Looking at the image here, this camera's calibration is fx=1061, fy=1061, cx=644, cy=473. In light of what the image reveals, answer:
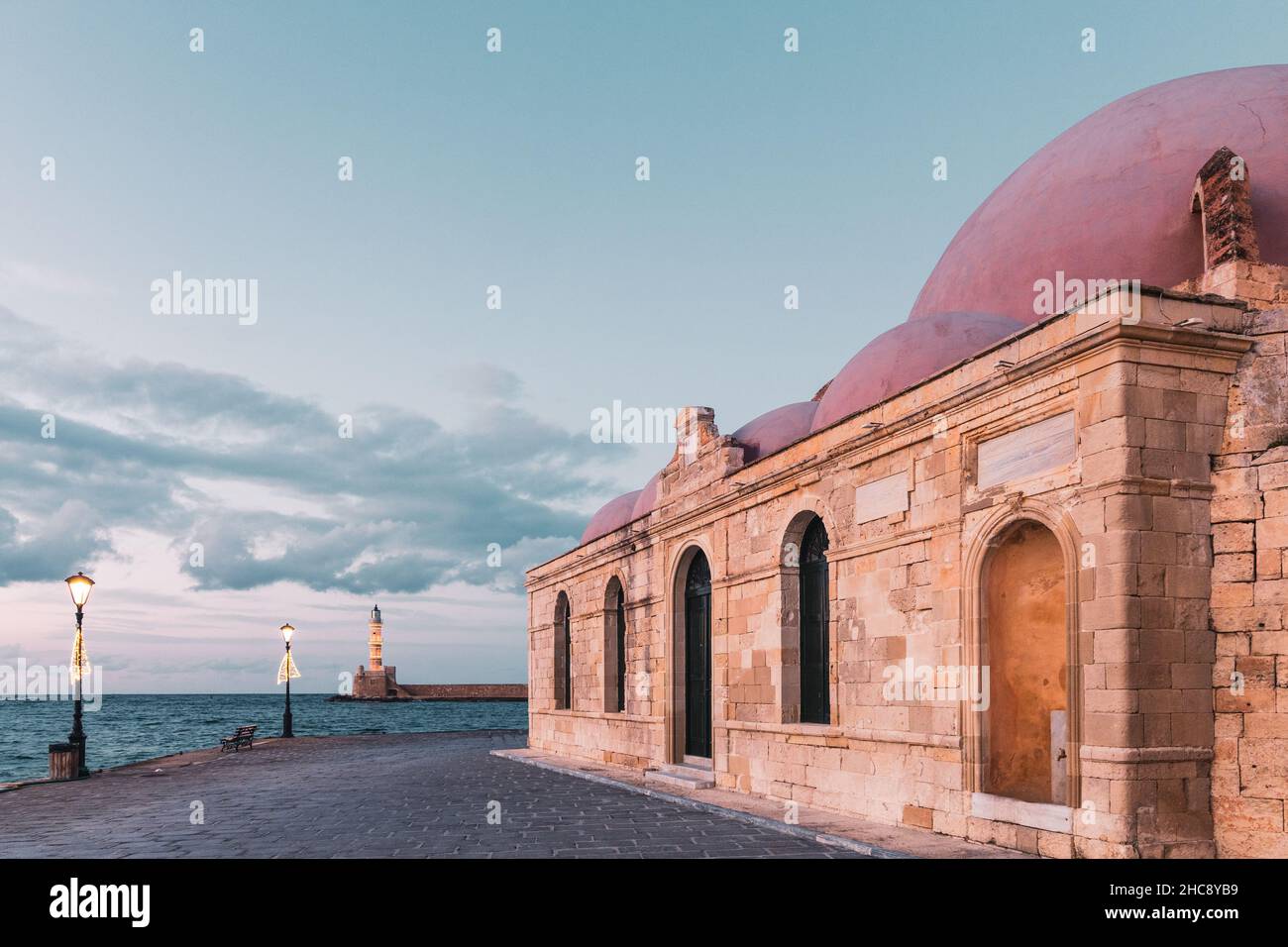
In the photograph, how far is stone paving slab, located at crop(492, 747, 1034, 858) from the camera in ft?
31.9

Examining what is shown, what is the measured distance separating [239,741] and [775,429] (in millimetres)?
20034

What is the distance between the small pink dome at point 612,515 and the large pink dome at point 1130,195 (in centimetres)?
1193

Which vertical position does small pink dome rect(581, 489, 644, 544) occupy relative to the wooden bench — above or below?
above

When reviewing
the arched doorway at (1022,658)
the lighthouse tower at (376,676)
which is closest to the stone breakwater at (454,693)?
the lighthouse tower at (376,676)

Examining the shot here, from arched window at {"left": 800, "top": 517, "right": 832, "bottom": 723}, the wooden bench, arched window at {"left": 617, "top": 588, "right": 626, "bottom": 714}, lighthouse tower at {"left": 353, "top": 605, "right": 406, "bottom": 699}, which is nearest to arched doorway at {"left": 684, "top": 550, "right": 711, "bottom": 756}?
arched window at {"left": 800, "top": 517, "right": 832, "bottom": 723}

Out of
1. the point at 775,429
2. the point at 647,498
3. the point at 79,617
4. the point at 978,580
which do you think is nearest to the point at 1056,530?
the point at 978,580

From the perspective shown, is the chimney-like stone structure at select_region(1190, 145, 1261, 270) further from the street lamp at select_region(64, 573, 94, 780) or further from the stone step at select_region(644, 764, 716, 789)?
the street lamp at select_region(64, 573, 94, 780)

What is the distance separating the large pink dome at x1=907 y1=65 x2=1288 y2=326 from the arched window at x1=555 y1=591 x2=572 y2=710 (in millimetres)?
13472

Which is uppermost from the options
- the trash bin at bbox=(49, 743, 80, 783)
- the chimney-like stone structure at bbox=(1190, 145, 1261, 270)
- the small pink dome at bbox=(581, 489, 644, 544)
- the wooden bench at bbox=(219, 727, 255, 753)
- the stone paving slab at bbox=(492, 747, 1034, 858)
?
the chimney-like stone structure at bbox=(1190, 145, 1261, 270)

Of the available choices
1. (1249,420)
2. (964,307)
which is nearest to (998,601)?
(1249,420)

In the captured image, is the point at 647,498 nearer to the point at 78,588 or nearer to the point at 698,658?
the point at 698,658

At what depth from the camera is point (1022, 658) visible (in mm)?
10469
